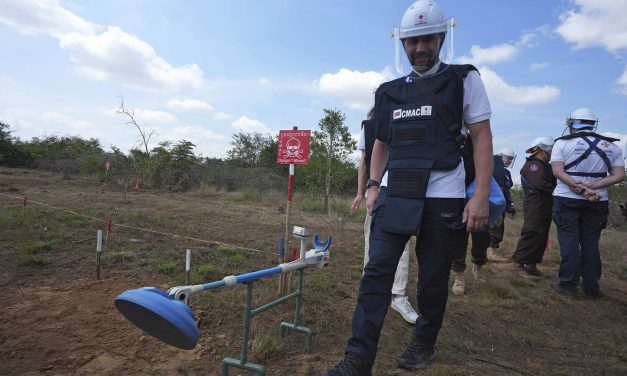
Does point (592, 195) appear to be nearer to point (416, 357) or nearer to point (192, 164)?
point (416, 357)

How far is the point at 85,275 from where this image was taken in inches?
178

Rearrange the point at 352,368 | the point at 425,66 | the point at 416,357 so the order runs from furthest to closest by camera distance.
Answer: the point at 416,357 → the point at 425,66 → the point at 352,368

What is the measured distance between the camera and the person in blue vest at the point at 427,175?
2092 millimetres

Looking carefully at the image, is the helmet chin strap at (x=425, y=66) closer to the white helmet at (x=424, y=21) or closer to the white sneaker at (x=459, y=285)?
the white helmet at (x=424, y=21)

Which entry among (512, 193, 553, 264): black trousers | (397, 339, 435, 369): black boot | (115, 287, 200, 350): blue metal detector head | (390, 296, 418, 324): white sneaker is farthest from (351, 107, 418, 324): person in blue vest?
(512, 193, 553, 264): black trousers

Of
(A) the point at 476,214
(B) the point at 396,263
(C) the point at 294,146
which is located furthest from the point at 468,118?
(C) the point at 294,146

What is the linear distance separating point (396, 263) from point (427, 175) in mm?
495

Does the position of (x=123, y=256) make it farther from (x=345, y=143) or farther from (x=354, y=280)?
(x=345, y=143)

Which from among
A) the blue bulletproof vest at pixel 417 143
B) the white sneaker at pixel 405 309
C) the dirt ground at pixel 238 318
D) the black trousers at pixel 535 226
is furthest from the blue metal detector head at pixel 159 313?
the black trousers at pixel 535 226

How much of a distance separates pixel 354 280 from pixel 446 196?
2.89 meters

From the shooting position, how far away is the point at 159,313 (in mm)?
1601

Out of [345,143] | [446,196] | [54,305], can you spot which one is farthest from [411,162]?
[345,143]

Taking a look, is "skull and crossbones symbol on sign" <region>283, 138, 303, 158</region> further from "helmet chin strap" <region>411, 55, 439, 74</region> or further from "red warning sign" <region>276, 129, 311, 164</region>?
"helmet chin strap" <region>411, 55, 439, 74</region>

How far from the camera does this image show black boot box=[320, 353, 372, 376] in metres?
1.95
